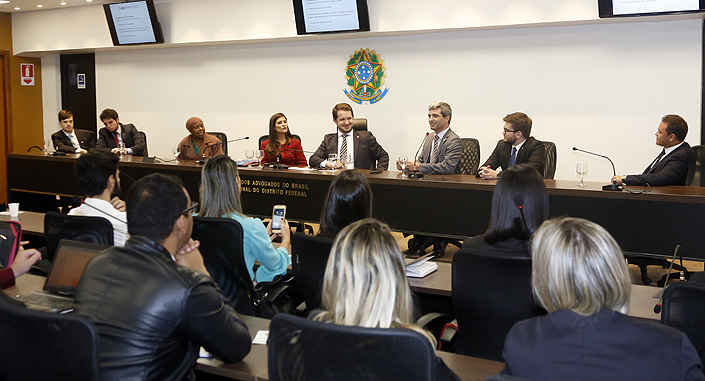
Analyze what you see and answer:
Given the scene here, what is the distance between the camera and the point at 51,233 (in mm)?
2938

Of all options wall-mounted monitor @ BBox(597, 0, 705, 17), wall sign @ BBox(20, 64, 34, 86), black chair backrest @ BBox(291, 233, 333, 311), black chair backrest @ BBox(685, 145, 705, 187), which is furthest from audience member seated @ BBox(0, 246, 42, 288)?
wall sign @ BBox(20, 64, 34, 86)

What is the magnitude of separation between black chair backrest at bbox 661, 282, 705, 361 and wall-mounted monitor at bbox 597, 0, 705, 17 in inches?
176

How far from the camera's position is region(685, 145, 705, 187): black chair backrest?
467cm

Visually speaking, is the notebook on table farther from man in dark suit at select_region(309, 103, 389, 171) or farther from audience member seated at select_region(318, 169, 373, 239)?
man in dark suit at select_region(309, 103, 389, 171)

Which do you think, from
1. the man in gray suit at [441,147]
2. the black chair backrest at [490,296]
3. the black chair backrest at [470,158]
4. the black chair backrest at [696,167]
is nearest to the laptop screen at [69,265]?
the black chair backrest at [490,296]

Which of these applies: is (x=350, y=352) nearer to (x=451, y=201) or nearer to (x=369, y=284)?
(x=369, y=284)

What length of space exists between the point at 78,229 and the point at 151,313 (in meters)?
1.53

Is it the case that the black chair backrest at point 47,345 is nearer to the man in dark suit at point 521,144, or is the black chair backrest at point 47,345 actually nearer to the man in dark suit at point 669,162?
the man in dark suit at point 669,162

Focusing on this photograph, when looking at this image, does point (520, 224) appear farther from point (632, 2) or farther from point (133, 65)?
point (133, 65)

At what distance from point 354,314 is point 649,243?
3443 millimetres

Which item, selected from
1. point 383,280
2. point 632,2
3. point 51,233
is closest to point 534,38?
point 632,2

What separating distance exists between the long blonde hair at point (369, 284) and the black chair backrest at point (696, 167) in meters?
4.20

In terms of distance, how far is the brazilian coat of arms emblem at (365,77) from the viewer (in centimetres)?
739

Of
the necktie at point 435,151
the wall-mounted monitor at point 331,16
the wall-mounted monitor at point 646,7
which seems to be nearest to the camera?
the wall-mounted monitor at point 646,7
